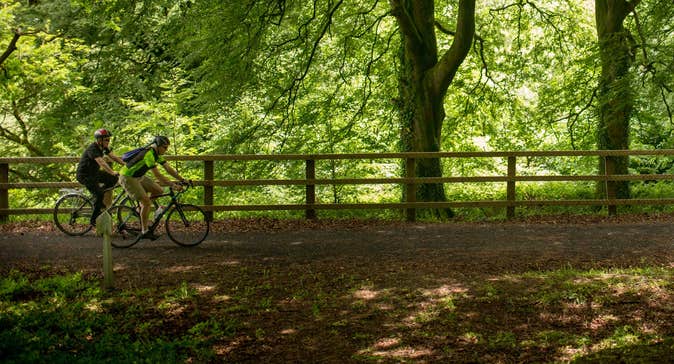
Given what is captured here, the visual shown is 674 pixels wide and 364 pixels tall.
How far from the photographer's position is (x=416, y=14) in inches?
577

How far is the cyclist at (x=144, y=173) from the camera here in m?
9.74

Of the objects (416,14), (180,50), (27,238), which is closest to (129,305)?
(27,238)

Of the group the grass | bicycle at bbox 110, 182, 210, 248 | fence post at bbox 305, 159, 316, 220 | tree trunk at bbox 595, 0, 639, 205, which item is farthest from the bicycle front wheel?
tree trunk at bbox 595, 0, 639, 205

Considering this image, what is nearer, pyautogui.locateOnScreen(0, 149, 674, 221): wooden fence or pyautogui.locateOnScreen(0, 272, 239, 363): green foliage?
pyautogui.locateOnScreen(0, 272, 239, 363): green foliage

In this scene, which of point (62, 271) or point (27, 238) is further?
point (27, 238)

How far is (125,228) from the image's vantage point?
34.9 feet

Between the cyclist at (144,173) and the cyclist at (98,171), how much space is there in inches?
24.6

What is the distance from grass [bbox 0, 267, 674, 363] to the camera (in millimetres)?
5949

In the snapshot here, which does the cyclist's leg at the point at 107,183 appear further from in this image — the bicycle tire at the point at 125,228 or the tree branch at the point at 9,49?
the tree branch at the point at 9,49

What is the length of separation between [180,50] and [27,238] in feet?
15.7

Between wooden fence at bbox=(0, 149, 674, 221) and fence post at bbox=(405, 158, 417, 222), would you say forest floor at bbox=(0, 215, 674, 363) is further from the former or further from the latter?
fence post at bbox=(405, 158, 417, 222)

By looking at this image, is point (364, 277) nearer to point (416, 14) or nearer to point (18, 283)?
point (18, 283)

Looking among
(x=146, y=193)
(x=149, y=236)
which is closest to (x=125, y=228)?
(x=149, y=236)

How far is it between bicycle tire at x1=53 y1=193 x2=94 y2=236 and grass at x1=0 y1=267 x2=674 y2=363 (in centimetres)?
317
